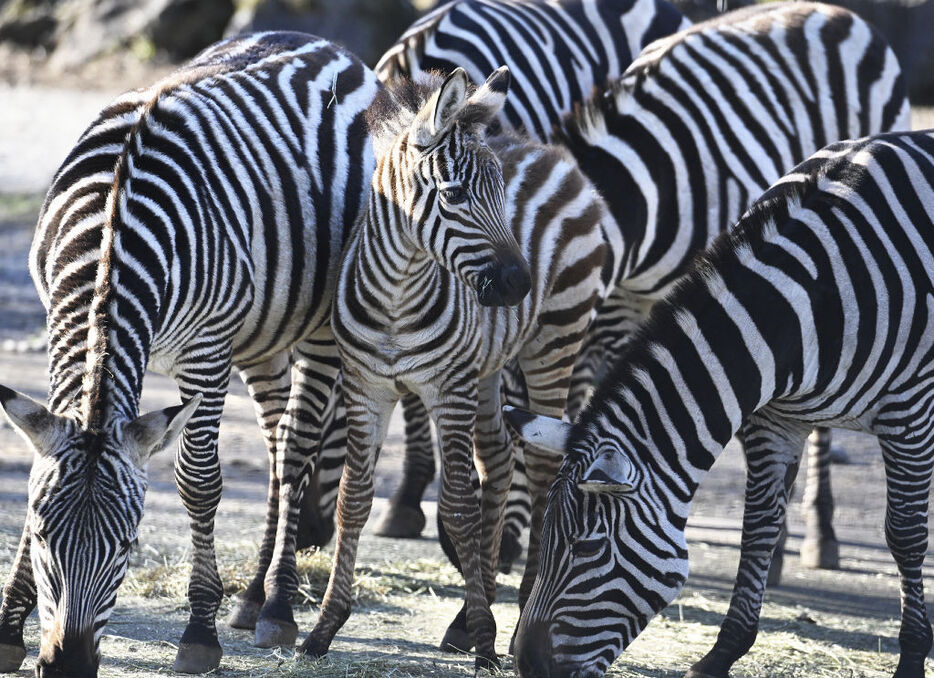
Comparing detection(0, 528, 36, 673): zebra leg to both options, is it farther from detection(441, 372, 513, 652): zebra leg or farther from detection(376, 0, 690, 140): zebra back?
detection(376, 0, 690, 140): zebra back

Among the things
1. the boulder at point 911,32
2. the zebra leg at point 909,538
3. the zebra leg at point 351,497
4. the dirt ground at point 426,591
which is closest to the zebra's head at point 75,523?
the dirt ground at point 426,591

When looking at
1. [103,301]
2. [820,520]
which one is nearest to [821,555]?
[820,520]

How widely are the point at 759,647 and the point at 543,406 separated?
1574 mm

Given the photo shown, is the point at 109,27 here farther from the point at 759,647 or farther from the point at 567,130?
the point at 759,647

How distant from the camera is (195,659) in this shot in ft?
17.1

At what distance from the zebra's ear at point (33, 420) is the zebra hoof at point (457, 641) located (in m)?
2.22

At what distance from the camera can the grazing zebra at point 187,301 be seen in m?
4.23

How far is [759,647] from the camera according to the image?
6059 mm

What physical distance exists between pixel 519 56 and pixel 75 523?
509 cm

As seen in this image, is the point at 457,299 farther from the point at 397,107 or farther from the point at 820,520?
the point at 820,520

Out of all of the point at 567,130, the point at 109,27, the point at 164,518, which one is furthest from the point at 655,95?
the point at 109,27

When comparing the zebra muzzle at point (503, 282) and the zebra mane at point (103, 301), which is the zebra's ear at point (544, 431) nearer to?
the zebra muzzle at point (503, 282)

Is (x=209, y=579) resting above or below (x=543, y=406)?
below

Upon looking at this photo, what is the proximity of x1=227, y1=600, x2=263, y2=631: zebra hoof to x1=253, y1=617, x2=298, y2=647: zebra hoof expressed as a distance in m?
0.21
